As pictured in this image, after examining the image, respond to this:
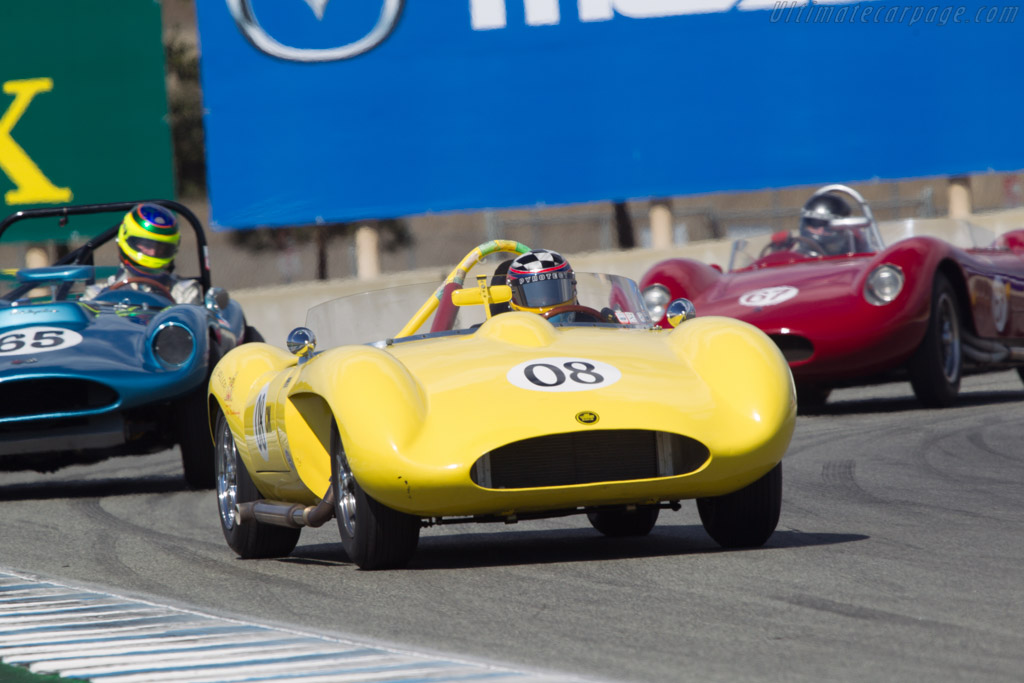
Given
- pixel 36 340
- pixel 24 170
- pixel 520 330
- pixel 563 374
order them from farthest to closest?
pixel 24 170 → pixel 36 340 → pixel 520 330 → pixel 563 374

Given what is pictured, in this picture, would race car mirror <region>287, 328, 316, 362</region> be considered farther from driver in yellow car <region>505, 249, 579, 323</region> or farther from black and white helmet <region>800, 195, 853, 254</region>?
black and white helmet <region>800, 195, 853, 254</region>

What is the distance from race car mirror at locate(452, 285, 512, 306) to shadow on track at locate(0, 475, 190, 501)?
3.25 m

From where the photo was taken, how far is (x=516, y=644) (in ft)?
12.3

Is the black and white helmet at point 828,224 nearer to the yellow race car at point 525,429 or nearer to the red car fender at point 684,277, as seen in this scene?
the red car fender at point 684,277

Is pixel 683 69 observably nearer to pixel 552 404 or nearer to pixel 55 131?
pixel 55 131

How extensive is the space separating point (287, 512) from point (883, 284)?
569 cm

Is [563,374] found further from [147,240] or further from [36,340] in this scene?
[147,240]

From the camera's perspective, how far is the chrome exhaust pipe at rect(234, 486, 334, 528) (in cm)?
527

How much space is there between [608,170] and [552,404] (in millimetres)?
12662

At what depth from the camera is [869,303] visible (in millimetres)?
10203

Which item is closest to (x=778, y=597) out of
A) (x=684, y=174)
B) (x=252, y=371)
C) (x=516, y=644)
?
(x=516, y=644)

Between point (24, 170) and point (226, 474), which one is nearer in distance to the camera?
point (226, 474)

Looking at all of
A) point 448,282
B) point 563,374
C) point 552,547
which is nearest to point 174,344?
point 448,282

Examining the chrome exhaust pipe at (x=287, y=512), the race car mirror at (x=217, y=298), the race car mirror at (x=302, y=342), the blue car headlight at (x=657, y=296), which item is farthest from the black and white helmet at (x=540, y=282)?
the blue car headlight at (x=657, y=296)
